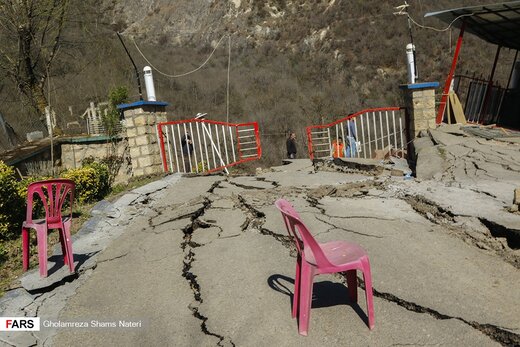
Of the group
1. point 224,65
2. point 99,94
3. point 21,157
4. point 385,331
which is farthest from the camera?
point 224,65

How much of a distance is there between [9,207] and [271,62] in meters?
31.9

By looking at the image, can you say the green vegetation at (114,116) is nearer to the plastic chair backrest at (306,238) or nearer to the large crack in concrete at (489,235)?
the large crack in concrete at (489,235)

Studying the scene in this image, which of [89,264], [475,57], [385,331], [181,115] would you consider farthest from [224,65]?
[385,331]

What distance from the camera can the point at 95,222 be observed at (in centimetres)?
721

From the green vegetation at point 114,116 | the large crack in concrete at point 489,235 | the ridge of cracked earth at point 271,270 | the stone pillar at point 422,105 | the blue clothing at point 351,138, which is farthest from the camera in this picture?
the green vegetation at point 114,116

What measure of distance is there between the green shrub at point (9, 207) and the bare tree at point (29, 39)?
10070 millimetres

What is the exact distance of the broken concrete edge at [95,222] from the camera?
4878 millimetres

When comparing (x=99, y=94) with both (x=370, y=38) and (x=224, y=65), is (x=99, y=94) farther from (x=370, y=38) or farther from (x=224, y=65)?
(x=370, y=38)

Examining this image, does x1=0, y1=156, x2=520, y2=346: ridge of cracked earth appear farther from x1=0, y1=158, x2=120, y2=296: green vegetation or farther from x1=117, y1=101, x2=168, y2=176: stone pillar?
x1=117, y1=101, x2=168, y2=176: stone pillar

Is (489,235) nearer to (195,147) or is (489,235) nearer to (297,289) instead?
(297,289)

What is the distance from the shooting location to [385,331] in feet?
10.7

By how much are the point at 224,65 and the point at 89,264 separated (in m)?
34.7

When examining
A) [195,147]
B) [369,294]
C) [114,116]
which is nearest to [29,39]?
[114,116]

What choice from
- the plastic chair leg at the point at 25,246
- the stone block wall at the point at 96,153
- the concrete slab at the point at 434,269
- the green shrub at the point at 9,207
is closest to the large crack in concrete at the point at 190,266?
the concrete slab at the point at 434,269
